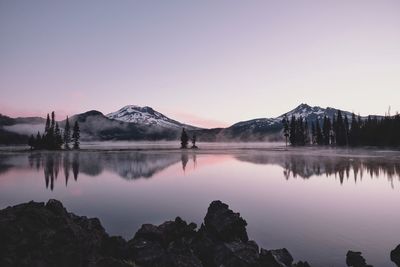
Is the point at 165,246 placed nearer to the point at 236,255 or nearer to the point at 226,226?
the point at 226,226

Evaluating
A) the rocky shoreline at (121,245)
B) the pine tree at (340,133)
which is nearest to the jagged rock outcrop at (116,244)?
the rocky shoreline at (121,245)

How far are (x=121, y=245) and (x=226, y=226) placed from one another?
529cm

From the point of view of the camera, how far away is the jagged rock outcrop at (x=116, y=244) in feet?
38.8

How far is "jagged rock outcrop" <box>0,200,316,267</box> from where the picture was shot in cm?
1183

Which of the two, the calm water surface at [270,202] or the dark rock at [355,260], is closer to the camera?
the dark rock at [355,260]

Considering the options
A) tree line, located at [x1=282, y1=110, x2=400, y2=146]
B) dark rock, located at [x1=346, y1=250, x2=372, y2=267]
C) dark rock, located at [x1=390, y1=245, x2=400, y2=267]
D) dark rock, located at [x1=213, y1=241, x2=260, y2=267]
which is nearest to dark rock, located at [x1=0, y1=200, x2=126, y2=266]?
dark rock, located at [x1=213, y1=241, x2=260, y2=267]

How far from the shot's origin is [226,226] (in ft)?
57.3

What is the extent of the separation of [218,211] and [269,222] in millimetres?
4745

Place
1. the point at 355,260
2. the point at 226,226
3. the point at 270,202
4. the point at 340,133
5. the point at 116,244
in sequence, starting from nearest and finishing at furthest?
the point at 355,260 < the point at 116,244 < the point at 226,226 < the point at 270,202 < the point at 340,133

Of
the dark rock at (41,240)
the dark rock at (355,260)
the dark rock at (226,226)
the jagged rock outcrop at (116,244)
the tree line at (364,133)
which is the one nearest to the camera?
the dark rock at (41,240)

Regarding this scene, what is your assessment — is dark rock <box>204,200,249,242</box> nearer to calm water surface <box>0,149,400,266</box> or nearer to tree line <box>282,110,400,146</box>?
calm water surface <box>0,149,400,266</box>

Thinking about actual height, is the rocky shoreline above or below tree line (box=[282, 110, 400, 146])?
below

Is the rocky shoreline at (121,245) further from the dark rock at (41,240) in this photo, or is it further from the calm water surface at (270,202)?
the calm water surface at (270,202)

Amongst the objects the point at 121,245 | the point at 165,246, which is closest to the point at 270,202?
the point at 165,246
